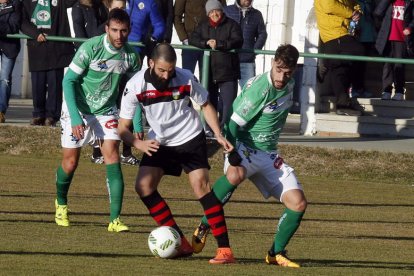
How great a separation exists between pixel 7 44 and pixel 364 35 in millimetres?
5638

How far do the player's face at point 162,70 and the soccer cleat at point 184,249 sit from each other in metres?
1.34

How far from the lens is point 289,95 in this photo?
36.6 feet

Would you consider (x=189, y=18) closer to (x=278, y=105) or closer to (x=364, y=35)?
(x=364, y=35)

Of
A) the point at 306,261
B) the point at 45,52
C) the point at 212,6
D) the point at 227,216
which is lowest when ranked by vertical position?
the point at 227,216

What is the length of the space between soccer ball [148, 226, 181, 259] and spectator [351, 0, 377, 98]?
32.1 feet

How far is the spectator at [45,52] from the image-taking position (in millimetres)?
19266

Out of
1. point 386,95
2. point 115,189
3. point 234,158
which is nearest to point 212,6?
point 386,95

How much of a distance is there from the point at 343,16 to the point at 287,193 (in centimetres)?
913

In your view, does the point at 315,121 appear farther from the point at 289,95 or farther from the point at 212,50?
the point at 289,95

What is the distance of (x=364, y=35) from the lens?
20.7 metres

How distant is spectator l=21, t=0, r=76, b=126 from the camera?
758 inches

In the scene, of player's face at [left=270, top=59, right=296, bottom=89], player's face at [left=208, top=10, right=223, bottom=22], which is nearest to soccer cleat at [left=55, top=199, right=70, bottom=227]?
player's face at [left=270, top=59, right=296, bottom=89]

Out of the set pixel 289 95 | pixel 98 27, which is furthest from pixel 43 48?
pixel 289 95

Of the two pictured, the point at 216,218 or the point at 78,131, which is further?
the point at 78,131
